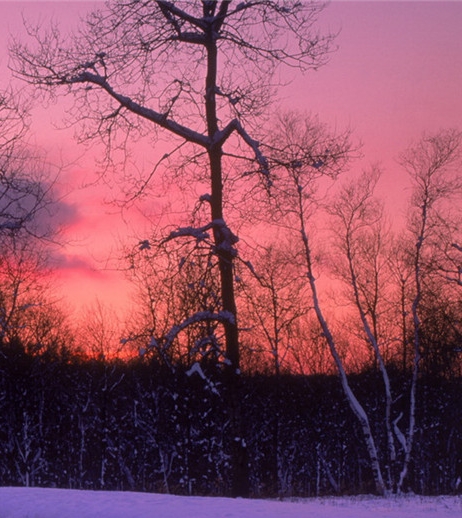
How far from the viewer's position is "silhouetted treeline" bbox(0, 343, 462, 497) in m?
33.2

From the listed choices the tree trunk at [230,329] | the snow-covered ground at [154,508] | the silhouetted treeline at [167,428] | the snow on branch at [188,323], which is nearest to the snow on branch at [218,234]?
the tree trunk at [230,329]

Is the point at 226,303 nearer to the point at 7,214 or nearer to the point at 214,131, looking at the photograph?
the point at 214,131

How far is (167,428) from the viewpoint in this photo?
1339 inches

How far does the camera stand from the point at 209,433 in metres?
33.6

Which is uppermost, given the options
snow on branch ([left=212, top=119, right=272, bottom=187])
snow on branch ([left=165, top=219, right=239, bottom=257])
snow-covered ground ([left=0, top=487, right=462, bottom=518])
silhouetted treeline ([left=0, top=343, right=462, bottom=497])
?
snow on branch ([left=212, top=119, right=272, bottom=187])

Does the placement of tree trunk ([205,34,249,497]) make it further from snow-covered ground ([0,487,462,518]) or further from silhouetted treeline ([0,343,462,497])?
silhouetted treeline ([0,343,462,497])

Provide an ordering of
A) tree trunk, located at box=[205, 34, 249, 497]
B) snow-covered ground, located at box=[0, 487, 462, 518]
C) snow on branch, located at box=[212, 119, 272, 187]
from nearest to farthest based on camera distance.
Answer: snow-covered ground, located at box=[0, 487, 462, 518] < tree trunk, located at box=[205, 34, 249, 497] < snow on branch, located at box=[212, 119, 272, 187]

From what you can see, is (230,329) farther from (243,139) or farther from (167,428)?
(167,428)

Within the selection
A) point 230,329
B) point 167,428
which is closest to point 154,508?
point 230,329

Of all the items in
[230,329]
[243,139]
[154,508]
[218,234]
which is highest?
[243,139]

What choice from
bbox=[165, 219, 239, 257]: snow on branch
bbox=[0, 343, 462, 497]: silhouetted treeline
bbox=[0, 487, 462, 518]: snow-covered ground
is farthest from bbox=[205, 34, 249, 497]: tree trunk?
bbox=[0, 343, 462, 497]: silhouetted treeline

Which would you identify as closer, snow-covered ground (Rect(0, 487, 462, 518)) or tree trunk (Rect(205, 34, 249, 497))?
snow-covered ground (Rect(0, 487, 462, 518))

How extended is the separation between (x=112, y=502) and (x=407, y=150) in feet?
75.6

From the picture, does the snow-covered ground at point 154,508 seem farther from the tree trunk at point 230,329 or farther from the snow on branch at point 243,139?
the snow on branch at point 243,139
